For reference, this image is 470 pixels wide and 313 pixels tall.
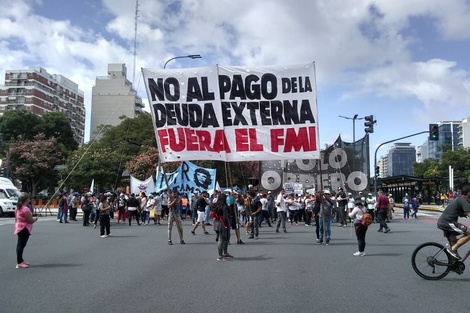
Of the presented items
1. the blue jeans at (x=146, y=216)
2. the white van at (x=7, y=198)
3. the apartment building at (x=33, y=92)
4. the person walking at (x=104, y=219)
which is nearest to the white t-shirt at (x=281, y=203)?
the person walking at (x=104, y=219)

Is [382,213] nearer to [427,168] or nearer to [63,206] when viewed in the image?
[63,206]

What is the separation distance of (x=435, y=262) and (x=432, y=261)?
5 centimetres

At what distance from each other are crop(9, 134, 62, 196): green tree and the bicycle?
53.0 m

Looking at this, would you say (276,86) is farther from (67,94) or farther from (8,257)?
(67,94)

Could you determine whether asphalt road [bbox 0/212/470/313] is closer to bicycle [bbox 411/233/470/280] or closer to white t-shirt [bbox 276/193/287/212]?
bicycle [bbox 411/233/470/280]

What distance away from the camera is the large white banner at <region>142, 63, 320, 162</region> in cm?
1330

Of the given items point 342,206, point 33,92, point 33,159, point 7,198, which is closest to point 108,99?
point 33,92

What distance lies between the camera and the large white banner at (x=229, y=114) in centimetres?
1330

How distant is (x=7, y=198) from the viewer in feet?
102

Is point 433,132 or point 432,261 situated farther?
point 433,132

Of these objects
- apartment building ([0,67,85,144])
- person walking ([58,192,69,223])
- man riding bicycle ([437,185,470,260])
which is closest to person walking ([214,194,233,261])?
man riding bicycle ([437,185,470,260])

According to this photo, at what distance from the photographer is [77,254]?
11664 mm

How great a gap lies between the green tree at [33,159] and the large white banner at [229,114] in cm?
4609

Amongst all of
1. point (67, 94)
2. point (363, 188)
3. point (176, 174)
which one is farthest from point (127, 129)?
point (67, 94)
